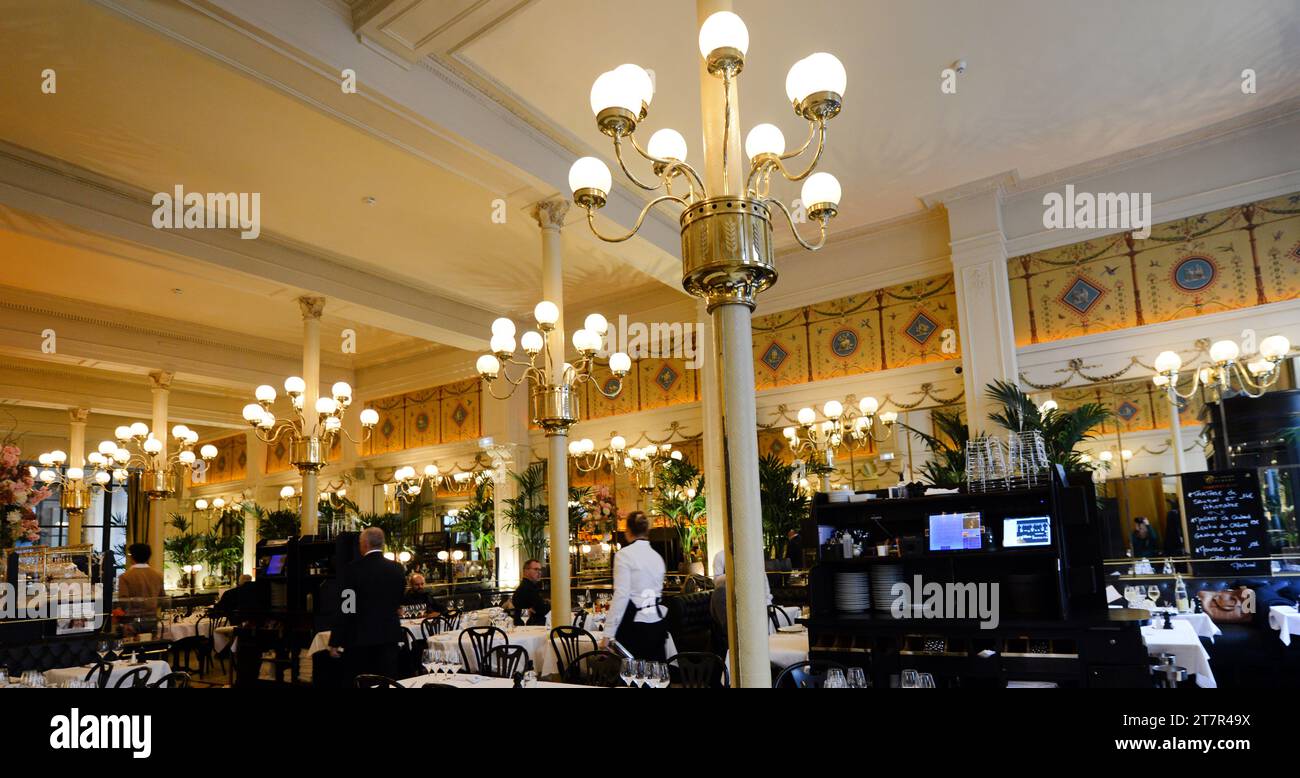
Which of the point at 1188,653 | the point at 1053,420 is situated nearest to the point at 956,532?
the point at 1188,653

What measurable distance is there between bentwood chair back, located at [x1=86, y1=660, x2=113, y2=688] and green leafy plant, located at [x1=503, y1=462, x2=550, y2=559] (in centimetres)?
734

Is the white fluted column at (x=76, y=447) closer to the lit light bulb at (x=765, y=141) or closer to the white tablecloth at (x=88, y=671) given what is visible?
the white tablecloth at (x=88, y=671)

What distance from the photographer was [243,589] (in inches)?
384

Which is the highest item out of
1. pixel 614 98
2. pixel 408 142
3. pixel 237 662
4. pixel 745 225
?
pixel 408 142

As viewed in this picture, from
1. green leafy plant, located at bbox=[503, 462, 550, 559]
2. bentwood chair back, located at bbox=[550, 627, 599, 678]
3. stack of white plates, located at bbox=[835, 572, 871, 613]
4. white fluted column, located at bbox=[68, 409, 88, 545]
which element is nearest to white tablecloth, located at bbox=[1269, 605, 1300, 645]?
stack of white plates, located at bbox=[835, 572, 871, 613]

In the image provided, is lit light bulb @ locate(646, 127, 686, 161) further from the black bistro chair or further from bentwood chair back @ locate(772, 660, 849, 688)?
the black bistro chair

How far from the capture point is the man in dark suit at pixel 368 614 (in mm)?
5840

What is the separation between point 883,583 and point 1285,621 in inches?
135

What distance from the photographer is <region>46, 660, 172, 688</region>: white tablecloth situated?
5457 millimetres

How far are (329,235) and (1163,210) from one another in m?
9.70

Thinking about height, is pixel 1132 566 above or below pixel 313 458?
below
